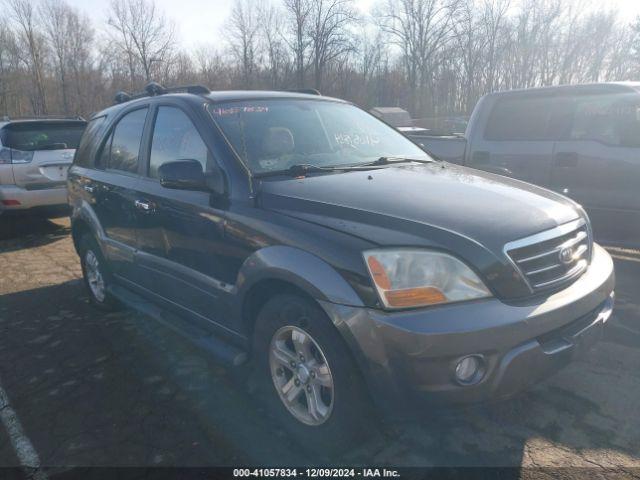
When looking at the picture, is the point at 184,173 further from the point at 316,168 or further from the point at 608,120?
the point at 608,120

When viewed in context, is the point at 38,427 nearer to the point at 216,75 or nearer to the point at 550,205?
the point at 550,205

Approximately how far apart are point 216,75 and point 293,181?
146 feet

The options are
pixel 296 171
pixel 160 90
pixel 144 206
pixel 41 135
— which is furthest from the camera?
pixel 41 135

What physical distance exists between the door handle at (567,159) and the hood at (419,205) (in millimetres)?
2563

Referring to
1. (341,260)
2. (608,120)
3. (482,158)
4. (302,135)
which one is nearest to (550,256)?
A: (341,260)

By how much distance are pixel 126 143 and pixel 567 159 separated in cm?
446

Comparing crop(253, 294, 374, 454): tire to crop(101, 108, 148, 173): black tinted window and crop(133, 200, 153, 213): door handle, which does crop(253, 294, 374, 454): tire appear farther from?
crop(101, 108, 148, 173): black tinted window

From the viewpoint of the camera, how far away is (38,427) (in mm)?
2883

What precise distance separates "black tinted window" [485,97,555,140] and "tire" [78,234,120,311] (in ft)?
15.1

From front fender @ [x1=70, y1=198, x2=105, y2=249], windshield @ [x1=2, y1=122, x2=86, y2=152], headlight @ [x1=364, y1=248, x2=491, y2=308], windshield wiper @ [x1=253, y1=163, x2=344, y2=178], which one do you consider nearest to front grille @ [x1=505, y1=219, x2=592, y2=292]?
headlight @ [x1=364, y1=248, x2=491, y2=308]

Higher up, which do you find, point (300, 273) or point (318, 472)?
point (300, 273)

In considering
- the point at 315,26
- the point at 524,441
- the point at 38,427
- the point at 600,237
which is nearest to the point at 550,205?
the point at 524,441

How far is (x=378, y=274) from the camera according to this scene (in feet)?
6.95

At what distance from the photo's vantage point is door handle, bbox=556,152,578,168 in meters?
5.21
